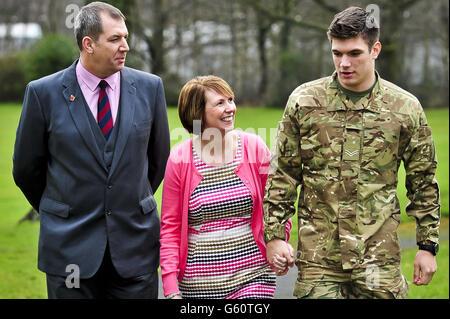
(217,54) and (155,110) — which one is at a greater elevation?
(155,110)

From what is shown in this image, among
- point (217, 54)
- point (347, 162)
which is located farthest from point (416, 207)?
point (217, 54)

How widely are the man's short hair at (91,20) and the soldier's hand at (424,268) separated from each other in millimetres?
2040

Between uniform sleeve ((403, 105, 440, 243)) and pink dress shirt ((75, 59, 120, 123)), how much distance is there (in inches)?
61.7

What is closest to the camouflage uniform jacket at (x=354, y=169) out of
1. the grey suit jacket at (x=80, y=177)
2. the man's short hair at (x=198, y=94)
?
the man's short hair at (x=198, y=94)

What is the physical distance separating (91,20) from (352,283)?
1.94 metres

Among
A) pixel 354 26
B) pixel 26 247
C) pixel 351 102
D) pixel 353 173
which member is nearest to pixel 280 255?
pixel 353 173

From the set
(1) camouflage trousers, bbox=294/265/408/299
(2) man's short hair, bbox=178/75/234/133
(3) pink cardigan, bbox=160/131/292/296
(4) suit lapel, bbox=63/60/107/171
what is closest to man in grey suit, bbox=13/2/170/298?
(4) suit lapel, bbox=63/60/107/171

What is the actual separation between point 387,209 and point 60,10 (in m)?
34.1

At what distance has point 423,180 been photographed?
3531mm

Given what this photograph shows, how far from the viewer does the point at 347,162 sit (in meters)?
3.48

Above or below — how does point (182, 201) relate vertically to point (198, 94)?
below

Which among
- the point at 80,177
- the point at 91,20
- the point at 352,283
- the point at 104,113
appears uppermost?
the point at 91,20

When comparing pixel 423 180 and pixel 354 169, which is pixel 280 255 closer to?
pixel 354 169
